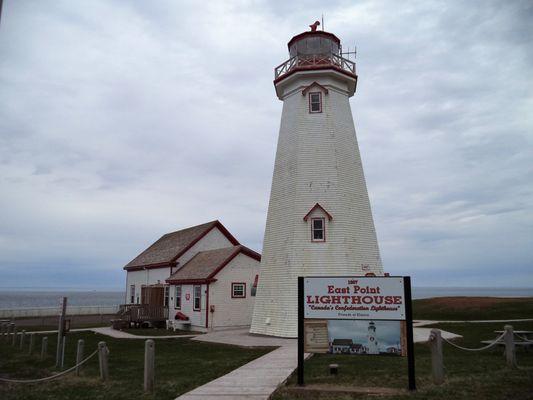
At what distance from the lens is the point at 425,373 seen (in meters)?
10.1

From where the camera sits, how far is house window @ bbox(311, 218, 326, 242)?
18297 mm

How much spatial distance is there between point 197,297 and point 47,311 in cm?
1989

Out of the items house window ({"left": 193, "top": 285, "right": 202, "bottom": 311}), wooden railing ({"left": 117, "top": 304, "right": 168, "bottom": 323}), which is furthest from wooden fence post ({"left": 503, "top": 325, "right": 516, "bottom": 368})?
wooden railing ({"left": 117, "top": 304, "right": 168, "bottom": 323})

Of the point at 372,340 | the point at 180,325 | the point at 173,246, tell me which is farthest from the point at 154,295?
the point at 372,340

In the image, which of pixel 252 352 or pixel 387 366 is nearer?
pixel 387 366

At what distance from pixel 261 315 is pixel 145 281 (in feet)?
48.4

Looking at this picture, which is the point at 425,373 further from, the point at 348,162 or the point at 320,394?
the point at 348,162

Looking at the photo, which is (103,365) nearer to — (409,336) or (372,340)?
(372,340)

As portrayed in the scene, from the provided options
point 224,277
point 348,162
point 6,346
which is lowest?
point 6,346

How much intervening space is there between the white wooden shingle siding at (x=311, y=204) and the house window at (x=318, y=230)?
0.55 ft

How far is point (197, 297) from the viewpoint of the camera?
24.7m

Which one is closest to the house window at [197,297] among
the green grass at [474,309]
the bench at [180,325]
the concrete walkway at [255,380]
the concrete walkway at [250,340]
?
the bench at [180,325]

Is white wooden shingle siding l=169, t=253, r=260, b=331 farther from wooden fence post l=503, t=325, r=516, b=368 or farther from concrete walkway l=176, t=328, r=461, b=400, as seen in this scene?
wooden fence post l=503, t=325, r=516, b=368

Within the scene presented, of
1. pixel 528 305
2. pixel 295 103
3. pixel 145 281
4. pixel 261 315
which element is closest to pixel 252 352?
pixel 261 315
